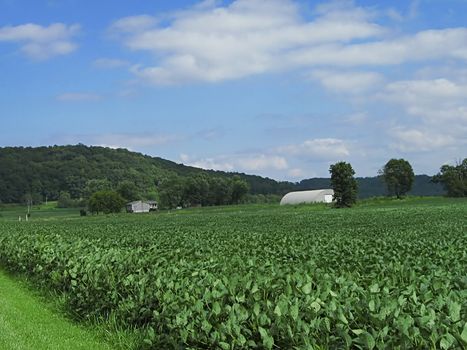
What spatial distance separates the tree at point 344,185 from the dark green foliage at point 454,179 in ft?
92.7

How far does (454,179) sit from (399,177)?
13.0 meters

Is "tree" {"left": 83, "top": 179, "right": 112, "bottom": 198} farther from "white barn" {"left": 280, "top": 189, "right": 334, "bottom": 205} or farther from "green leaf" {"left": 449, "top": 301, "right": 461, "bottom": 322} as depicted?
"green leaf" {"left": 449, "top": 301, "right": 461, "bottom": 322}

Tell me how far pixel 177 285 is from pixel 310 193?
13304 cm

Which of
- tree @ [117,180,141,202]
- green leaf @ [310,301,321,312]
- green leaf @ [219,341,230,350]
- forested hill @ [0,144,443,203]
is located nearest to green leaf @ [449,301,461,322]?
green leaf @ [310,301,321,312]

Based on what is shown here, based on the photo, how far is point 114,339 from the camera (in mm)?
9273

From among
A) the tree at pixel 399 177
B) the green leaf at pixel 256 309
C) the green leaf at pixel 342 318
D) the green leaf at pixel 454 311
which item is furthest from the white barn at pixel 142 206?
the green leaf at pixel 454 311

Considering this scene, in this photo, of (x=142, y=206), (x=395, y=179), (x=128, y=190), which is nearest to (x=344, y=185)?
(x=395, y=179)

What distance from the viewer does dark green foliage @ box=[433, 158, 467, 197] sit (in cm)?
11849

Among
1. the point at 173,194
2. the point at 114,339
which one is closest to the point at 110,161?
the point at 173,194

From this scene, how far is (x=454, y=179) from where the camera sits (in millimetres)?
127938

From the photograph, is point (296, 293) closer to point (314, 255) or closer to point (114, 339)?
point (114, 339)

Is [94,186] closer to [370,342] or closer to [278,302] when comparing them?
[278,302]

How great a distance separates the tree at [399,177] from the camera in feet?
413

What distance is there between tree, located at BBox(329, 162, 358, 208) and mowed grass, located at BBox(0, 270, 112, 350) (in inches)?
3564
